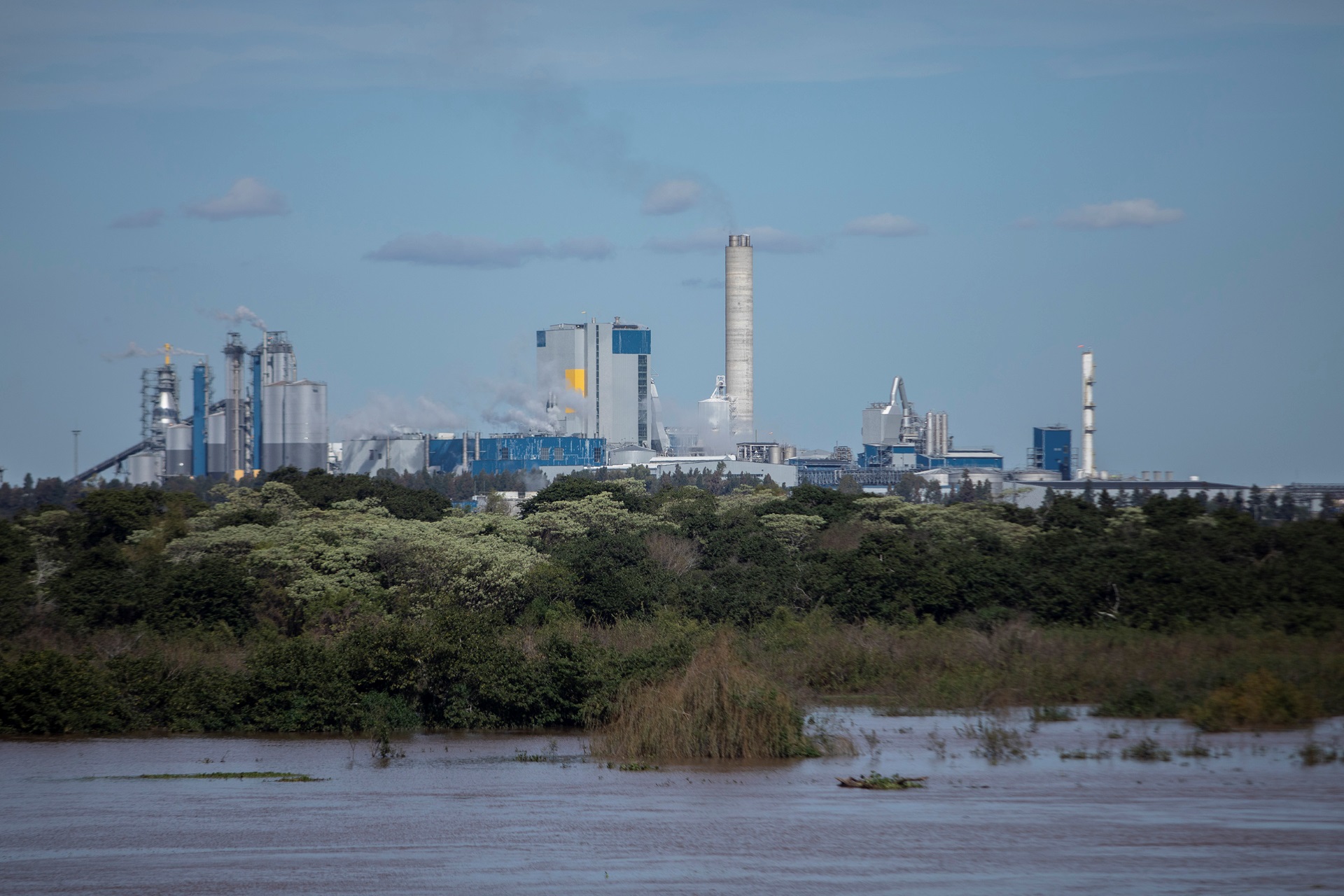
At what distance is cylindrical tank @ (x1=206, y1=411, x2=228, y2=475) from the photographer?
145000 mm

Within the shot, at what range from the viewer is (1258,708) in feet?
77.9

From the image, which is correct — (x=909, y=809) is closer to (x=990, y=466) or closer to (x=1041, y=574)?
(x=1041, y=574)

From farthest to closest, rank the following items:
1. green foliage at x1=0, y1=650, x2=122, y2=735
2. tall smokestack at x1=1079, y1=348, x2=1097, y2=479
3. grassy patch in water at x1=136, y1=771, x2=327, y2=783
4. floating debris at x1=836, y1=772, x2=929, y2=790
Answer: tall smokestack at x1=1079, y1=348, x2=1097, y2=479 < green foliage at x1=0, y1=650, x2=122, y2=735 < grassy patch in water at x1=136, y1=771, x2=327, y2=783 < floating debris at x1=836, y1=772, x2=929, y2=790

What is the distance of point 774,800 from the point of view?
18.7 metres

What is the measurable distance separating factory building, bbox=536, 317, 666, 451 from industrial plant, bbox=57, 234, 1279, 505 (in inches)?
7.1

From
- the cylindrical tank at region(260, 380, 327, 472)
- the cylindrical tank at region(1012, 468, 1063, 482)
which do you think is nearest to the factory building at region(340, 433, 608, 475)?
the cylindrical tank at region(260, 380, 327, 472)

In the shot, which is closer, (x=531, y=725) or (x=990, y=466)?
(x=531, y=725)

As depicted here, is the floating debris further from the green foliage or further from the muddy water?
the green foliage

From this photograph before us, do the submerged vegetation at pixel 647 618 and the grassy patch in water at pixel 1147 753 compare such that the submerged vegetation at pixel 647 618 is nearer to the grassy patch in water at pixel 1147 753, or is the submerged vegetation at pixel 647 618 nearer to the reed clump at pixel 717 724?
the reed clump at pixel 717 724

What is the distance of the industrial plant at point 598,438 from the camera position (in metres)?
144

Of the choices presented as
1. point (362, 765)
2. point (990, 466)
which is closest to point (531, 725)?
point (362, 765)

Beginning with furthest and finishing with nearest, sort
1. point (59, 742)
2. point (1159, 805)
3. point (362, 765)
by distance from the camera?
point (59, 742) → point (362, 765) → point (1159, 805)

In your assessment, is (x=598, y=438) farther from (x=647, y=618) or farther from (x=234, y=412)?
(x=647, y=618)

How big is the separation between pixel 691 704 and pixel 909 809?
220 inches
